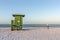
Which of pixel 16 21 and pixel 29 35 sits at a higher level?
pixel 16 21

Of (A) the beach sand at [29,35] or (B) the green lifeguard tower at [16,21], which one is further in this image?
(B) the green lifeguard tower at [16,21]

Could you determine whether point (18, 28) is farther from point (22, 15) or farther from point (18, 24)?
point (22, 15)

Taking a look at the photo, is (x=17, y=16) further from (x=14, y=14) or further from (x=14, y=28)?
(x=14, y=28)

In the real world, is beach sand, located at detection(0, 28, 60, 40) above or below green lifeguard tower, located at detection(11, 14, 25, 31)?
below

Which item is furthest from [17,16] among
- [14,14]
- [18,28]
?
[18,28]

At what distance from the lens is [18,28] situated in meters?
16.8

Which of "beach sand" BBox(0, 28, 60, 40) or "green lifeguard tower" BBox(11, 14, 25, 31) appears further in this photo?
"green lifeguard tower" BBox(11, 14, 25, 31)

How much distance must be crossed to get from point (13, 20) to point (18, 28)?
1216 mm

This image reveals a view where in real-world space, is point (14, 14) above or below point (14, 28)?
above

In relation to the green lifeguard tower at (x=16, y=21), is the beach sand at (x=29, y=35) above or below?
below

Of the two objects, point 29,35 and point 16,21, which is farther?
point 16,21

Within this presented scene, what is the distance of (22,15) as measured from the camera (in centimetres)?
1662

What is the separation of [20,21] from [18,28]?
953mm

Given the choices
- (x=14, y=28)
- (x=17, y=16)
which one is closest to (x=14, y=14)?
(x=17, y=16)
